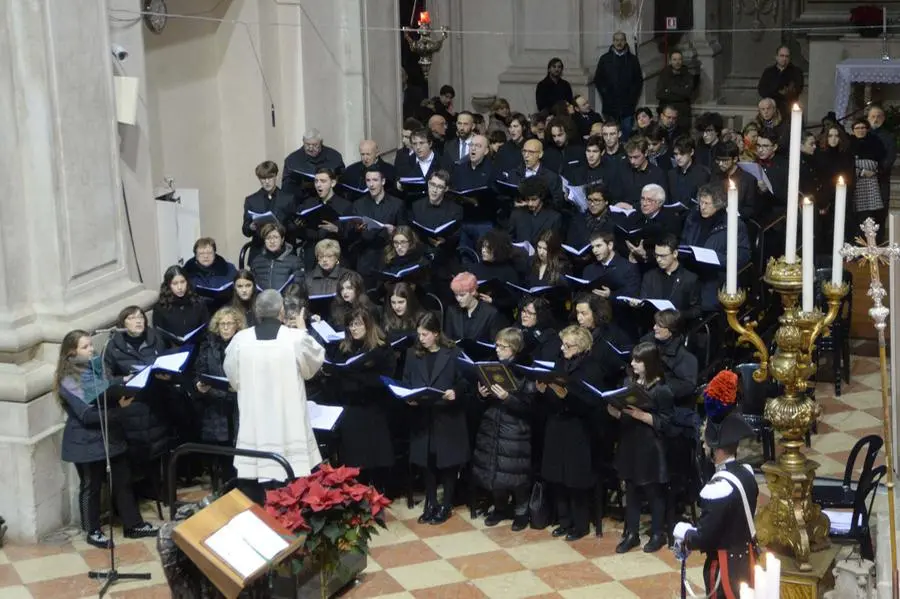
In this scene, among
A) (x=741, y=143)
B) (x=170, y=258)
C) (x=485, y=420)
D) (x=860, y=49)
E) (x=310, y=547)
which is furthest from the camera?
(x=860, y=49)

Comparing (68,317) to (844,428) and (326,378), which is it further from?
(844,428)

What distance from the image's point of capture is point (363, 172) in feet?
42.2

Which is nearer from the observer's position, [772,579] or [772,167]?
[772,579]

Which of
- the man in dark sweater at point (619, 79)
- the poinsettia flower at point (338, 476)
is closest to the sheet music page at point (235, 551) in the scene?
the poinsettia flower at point (338, 476)

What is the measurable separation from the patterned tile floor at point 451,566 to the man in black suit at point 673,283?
1.61 m

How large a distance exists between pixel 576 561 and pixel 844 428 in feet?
9.71

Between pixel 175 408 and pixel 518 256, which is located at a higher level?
pixel 518 256

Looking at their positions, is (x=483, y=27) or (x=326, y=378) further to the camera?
(x=483, y=27)

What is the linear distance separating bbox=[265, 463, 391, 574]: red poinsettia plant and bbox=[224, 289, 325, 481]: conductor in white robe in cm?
73

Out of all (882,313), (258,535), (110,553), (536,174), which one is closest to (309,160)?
(536,174)

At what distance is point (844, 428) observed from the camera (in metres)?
11.1

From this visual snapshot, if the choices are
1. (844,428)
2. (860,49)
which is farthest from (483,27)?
(844,428)

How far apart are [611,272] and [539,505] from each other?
184 cm

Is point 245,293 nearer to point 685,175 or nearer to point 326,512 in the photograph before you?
point 326,512
